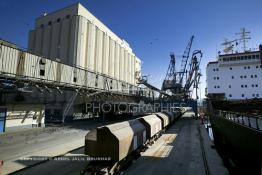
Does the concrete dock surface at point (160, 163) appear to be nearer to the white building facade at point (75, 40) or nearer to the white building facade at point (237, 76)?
the white building facade at point (75, 40)

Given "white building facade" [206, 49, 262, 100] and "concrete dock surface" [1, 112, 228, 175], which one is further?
"white building facade" [206, 49, 262, 100]

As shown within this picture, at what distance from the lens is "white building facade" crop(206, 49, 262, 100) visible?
→ 61.8m

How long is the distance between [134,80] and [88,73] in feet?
157

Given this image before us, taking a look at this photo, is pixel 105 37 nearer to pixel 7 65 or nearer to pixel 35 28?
pixel 35 28

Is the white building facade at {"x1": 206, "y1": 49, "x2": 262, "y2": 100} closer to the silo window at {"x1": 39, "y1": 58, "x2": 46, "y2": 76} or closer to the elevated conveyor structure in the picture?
the elevated conveyor structure

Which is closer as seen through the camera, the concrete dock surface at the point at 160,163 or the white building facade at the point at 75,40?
the concrete dock surface at the point at 160,163

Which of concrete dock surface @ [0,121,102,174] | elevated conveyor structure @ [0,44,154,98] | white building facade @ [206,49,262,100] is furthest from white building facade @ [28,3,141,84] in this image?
white building facade @ [206,49,262,100]

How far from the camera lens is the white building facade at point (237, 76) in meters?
61.8

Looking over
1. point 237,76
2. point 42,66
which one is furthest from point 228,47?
point 42,66

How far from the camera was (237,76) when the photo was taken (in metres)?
64.8

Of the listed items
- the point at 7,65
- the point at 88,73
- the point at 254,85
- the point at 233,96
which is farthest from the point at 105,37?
the point at 254,85

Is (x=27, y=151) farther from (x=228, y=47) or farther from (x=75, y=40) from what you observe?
(x=228, y=47)

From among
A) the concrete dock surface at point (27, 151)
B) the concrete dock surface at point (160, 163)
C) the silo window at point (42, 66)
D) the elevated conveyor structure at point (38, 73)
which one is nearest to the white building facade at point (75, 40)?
the elevated conveyor structure at point (38, 73)

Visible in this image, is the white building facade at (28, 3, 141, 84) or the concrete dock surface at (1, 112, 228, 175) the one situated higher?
the white building facade at (28, 3, 141, 84)
